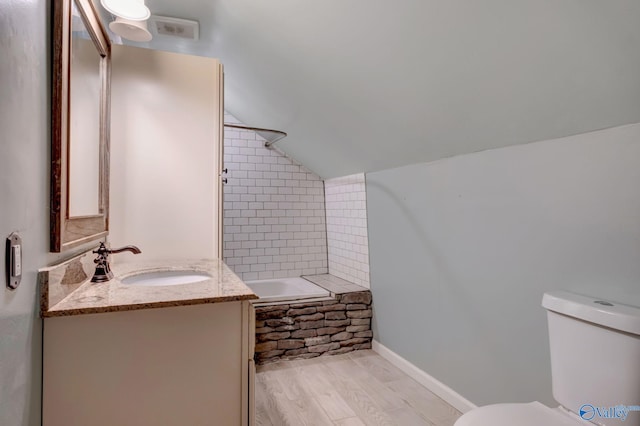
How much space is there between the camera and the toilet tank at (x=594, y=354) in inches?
45.3

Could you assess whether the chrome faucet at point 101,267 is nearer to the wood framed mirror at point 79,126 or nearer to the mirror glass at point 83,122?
the wood framed mirror at point 79,126

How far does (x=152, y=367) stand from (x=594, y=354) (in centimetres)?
154

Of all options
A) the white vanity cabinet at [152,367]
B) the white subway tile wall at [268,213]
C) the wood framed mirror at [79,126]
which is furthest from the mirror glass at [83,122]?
the white subway tile wall at [268,213]

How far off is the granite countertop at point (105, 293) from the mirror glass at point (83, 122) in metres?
0.24

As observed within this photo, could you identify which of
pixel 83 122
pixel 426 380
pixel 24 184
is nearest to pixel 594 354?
pixel 426 380

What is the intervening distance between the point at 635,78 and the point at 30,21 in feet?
6.07

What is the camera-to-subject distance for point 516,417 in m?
1.25

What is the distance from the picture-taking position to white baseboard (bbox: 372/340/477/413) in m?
2.05

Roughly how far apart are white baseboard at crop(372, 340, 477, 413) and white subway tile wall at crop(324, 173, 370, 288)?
581mm

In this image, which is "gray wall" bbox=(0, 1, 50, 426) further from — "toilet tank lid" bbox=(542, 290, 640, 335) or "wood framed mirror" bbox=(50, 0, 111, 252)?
"toilet tank lid" bbox=(542, 290, 640, 335)

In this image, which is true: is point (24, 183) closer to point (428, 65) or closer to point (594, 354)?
point (428, 65)

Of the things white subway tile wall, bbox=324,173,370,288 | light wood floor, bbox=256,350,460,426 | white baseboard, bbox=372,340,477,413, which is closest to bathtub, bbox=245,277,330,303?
white subway tile wall, bbox=324,173,370,288

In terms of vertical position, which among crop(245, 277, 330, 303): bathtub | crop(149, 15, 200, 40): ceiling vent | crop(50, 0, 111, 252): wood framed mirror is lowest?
crop(245, 277, 330, 303): bathtub

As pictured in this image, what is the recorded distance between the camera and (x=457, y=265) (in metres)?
2.08
